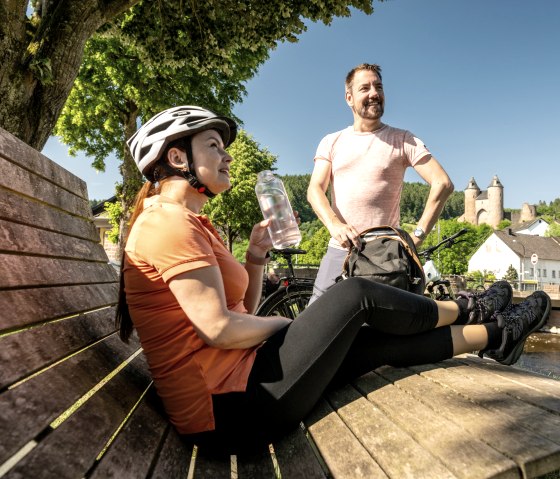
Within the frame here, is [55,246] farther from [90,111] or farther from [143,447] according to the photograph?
[90,111]

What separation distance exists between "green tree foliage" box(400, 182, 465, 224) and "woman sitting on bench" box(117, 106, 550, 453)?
5218 inches

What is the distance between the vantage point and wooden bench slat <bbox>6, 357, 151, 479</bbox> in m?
1.03

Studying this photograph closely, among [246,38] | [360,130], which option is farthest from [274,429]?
[246,38]

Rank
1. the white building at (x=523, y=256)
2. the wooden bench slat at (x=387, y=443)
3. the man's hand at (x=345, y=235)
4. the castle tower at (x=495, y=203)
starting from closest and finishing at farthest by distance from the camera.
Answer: the wooden bench slat at (x=387, y=443), the man's hand at (x=345, y=235), the white building at (x=523, y=256), the castle tower at (x=495, y=203)

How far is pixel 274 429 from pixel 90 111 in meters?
17.9

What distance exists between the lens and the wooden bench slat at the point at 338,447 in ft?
4.52

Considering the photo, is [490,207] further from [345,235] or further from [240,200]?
[345,235]

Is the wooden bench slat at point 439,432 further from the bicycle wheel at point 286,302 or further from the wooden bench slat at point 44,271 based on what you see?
the bicycle wheel at point 286,302

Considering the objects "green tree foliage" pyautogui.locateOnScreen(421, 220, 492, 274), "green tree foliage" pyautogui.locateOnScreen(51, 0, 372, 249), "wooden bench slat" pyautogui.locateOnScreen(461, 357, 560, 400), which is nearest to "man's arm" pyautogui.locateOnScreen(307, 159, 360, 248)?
"wooden bench slat" pyautogui.locateOnScreen(461, 357, 560, 400)

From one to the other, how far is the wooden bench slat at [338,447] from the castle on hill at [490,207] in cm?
13850

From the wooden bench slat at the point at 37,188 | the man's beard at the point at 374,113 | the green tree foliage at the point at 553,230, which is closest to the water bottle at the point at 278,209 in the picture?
the man's beard at the point at 374,113

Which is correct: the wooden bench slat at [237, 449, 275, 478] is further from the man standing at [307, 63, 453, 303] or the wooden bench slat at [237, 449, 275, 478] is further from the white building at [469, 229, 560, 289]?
the white building at [469, 229, 560, 289]

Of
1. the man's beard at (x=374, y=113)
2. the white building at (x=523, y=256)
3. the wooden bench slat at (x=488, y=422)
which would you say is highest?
the man's beard at (x=374, y=113)

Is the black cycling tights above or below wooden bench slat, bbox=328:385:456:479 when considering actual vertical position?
above
